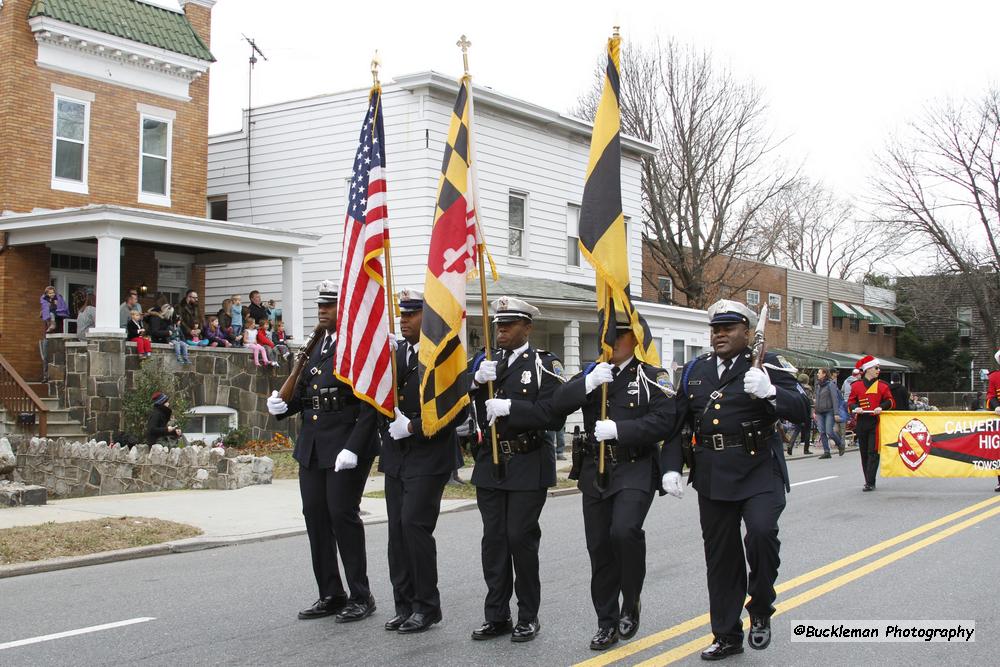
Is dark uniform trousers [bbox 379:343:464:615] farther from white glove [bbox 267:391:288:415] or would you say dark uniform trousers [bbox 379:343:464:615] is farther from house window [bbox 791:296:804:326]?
house window [bbox 791:296:804:326]

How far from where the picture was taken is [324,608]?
24.4 ft

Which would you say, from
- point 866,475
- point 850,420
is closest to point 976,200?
point 850,420

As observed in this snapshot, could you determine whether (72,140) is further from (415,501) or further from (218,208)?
(415,501)

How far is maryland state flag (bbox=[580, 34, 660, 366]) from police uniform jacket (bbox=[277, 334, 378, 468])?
5.83 ft

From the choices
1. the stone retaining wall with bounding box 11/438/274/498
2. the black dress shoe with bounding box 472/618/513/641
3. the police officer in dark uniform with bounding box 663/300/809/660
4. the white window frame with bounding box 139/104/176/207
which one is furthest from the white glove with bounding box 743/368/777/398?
the white window frame with bounding box 139/104/176/207

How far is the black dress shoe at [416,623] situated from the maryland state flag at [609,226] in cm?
205

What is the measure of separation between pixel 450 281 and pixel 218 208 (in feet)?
74.3

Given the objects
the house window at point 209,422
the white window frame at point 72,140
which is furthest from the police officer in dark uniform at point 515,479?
the white window frame at point 72,140

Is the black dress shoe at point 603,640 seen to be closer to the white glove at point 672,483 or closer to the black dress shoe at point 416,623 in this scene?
the white glove at point 672,483

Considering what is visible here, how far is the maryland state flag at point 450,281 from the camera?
7.04 m

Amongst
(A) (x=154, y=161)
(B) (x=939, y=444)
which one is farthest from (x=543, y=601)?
(A) (x=154, y=161)

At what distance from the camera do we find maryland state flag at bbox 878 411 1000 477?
1546cm

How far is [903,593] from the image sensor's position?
8133mm

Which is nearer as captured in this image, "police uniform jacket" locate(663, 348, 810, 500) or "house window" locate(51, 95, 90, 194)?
Result: "police uniform jacket" locate(663, 348, 810, 500)
